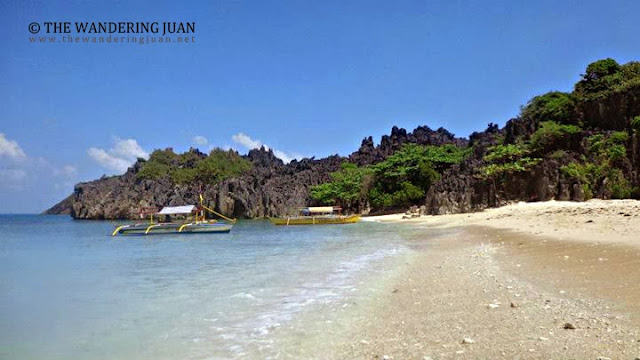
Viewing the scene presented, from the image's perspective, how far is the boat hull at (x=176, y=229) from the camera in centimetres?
4116

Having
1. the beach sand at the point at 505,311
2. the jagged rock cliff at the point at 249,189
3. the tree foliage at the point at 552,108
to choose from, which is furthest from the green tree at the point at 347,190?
the beach sand at the point at 505,311

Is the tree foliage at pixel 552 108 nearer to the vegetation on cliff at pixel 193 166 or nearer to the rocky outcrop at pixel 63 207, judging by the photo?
the vegetation on cliff at pixel 193 166

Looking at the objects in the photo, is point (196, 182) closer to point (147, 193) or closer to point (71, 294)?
point (147, 193)

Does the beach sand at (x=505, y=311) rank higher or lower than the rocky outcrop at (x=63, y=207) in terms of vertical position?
lower

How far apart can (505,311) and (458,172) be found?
48900 mm

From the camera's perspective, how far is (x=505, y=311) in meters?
6.98

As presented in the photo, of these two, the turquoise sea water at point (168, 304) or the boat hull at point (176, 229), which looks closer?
the turquoise sea water at point (168, 304)

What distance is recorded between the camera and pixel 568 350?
16.1 ft

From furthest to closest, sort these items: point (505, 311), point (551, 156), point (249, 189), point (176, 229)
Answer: point (249, 189)
point (551, 156)
point (176, 229)
point (505, 311)

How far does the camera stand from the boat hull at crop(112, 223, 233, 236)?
4116 centimetres

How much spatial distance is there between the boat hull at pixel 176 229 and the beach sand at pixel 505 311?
3066 cm

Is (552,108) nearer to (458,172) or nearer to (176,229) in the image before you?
(458,172)

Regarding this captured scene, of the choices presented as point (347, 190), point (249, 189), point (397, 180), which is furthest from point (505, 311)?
point (249, 189)

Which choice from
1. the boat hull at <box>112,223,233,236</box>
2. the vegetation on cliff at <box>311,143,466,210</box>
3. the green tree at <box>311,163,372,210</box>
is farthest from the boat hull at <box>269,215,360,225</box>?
the green tree at <box>311,163,372,210</box>
